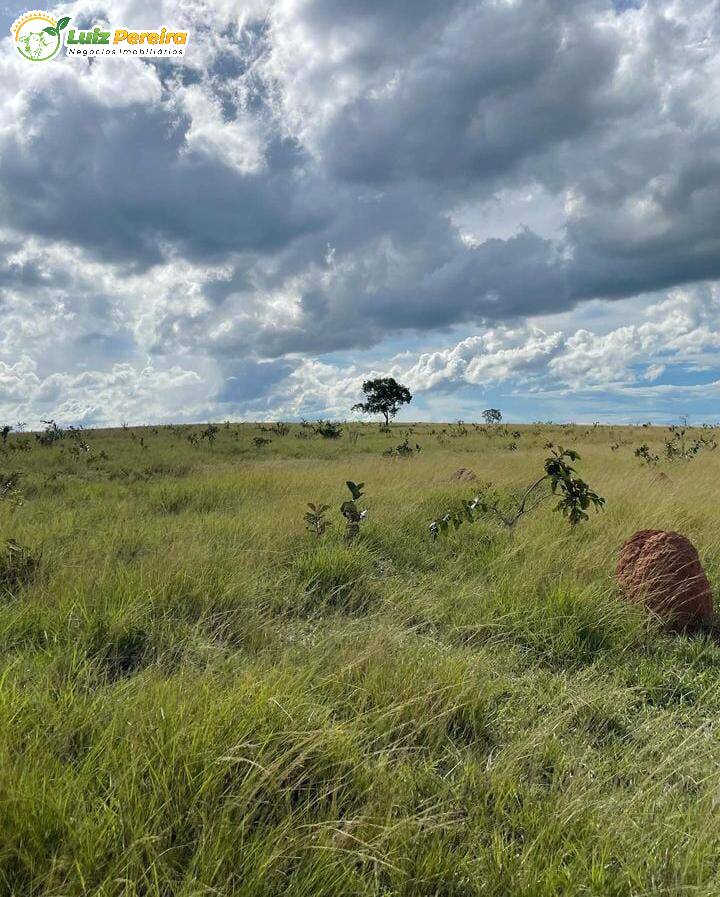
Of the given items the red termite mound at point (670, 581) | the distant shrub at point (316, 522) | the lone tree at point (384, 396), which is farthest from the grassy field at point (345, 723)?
the lone tree at point (384, 396)

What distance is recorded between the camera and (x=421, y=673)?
2.93 m

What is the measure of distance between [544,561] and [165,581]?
3344 mm

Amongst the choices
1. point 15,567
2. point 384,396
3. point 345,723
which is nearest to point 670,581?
point 345,723

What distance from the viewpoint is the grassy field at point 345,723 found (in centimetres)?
178

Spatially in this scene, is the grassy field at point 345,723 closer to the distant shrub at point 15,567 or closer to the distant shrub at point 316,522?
the distant shrub at point 15,567

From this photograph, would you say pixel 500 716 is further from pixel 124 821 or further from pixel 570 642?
pixel 124 821

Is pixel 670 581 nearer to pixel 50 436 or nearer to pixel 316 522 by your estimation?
pixel 316 522

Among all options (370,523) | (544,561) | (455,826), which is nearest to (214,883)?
(455,826)

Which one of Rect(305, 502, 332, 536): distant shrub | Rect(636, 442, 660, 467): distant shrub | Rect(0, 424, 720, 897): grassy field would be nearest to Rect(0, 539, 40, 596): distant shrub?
Rect(0, 424, 720, 897): grassy field

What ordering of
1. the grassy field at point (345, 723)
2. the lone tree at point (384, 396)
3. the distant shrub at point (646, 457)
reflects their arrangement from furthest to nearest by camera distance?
the lone tree at point (384, 396)
the distant shrub at point (646, 457)
the grassy field at point (345, 723)

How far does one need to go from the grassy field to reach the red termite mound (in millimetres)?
192

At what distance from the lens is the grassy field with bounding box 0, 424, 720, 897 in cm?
178

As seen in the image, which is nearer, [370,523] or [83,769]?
[83,769]

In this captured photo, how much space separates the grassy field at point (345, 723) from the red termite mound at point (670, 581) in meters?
0.19
